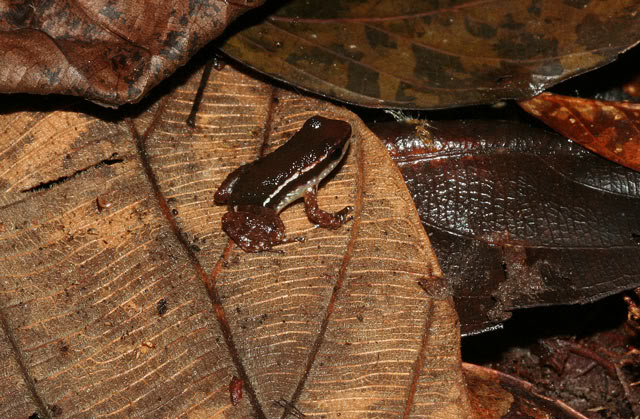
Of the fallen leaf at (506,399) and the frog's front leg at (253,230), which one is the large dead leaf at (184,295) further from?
the fallen leaf at (506,399)

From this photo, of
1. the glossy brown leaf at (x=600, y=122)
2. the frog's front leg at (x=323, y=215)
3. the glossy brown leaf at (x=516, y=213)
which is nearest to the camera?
the frog's front leg at (x=323, y=215)

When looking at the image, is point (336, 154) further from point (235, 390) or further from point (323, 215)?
point (235, 390)

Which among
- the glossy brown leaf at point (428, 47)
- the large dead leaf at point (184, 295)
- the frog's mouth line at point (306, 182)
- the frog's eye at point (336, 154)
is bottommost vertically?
the large dead leaf at point (184, 295)

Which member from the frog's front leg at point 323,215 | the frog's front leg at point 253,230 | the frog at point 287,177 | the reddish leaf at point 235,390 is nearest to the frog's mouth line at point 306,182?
the frog at point 287,177

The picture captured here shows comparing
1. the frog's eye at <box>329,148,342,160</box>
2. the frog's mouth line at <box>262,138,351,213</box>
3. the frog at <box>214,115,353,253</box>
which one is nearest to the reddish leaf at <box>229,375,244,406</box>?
the frog at <box>214,115,353,253</box>

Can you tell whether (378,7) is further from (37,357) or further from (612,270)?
(37,357)

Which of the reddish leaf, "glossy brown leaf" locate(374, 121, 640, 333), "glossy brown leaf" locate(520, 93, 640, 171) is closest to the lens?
the reddish leaf

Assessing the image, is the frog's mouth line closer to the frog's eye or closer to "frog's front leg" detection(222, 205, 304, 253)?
the frog's eye

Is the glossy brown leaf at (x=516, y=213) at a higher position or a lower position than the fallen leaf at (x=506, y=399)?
higher

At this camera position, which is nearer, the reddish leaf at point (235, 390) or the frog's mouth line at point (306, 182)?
the reddish leaf at point (235, 390)
